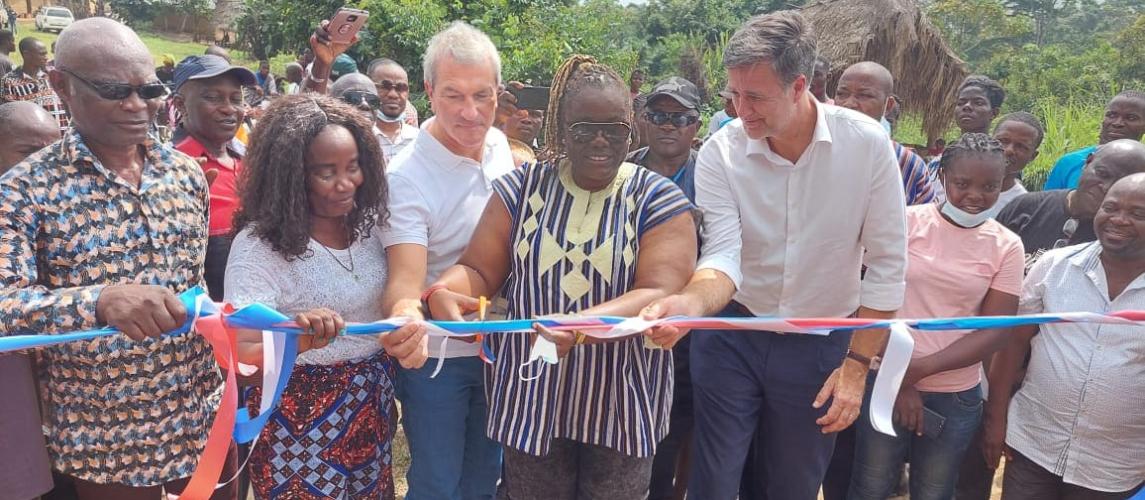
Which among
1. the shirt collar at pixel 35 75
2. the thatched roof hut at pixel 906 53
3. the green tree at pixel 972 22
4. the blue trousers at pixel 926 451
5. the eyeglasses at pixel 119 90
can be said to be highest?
the green tree at pixel 972 22

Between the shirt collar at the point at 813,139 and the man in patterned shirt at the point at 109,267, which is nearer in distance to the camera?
the man in patterned shirt at the point at 109,267

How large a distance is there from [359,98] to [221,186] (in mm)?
1599

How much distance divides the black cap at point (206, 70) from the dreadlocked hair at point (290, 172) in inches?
55.8

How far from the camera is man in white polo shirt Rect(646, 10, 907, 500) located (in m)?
2.65

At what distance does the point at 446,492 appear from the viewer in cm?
280

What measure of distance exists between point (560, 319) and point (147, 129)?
1516mm

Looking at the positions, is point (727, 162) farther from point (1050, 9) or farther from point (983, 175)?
point (1050, 9)

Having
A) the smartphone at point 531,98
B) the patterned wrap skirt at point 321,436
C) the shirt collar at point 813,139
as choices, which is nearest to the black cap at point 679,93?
the shirt collar at point 813,139

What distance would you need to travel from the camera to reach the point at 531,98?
563 cm

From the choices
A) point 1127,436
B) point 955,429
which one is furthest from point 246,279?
point 1127,436

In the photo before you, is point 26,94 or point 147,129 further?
point 26,94

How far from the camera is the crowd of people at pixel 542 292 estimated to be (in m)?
2.38

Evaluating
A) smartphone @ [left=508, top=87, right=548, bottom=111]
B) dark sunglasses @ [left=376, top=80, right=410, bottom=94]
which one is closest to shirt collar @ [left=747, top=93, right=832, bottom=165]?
smartphone @ [left=508, top=87, right=548, bottom=111]

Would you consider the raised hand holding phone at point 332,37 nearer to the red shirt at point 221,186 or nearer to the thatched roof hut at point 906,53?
the red shirt at point 221,186
